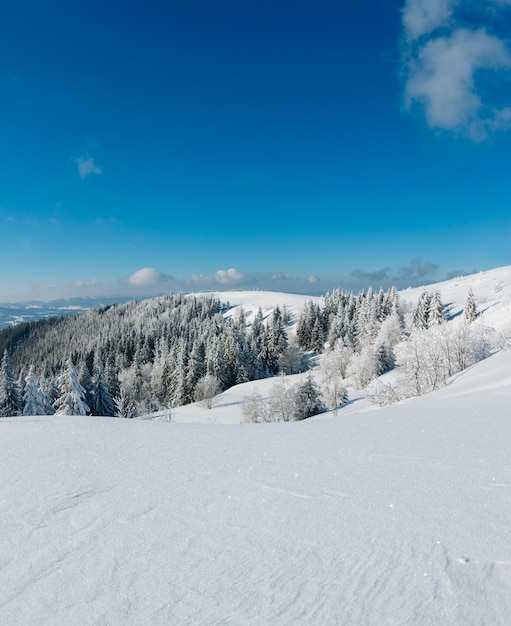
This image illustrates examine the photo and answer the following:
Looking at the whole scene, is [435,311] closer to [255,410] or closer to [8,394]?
[255,410]

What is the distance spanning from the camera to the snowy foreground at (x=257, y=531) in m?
2.32

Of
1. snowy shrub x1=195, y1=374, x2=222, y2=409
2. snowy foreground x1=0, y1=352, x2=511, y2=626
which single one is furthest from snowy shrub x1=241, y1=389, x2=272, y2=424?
snowy foreground x1=0, y1=352, x2=511, y2=626

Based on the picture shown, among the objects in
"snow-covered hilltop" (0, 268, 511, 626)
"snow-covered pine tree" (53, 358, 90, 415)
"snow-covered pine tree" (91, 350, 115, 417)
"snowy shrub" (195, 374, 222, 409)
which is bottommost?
"snowy shrub" (195, 374, 222, 409)

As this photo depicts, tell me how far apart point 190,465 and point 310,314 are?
279 ft

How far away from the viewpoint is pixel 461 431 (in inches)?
232

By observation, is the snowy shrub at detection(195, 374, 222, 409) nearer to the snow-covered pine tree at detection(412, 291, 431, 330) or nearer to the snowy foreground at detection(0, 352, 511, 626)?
the snow-covered pine tree at detection(412, 291, 431, 330)

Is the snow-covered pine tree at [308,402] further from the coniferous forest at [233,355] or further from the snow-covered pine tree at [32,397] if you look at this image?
the snow-covered pine tree at [32,397]

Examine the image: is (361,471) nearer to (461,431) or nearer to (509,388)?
(461,431)

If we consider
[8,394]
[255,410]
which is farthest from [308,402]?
[8,394]

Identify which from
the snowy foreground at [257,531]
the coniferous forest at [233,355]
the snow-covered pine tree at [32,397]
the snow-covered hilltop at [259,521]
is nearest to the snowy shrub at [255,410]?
the coniferous forest at [233,355]

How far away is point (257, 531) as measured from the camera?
3.15 metres

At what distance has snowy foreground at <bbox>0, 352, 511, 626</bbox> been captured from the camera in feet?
7.61

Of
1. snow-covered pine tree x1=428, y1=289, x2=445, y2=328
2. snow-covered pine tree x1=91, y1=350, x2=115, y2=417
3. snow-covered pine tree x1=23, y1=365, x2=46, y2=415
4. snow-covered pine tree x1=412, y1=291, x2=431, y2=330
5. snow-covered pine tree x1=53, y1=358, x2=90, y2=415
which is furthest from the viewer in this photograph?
snow-covered pine tree x1=412, y1=291, x2=431, y2=330

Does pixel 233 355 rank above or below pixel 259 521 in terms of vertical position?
below
